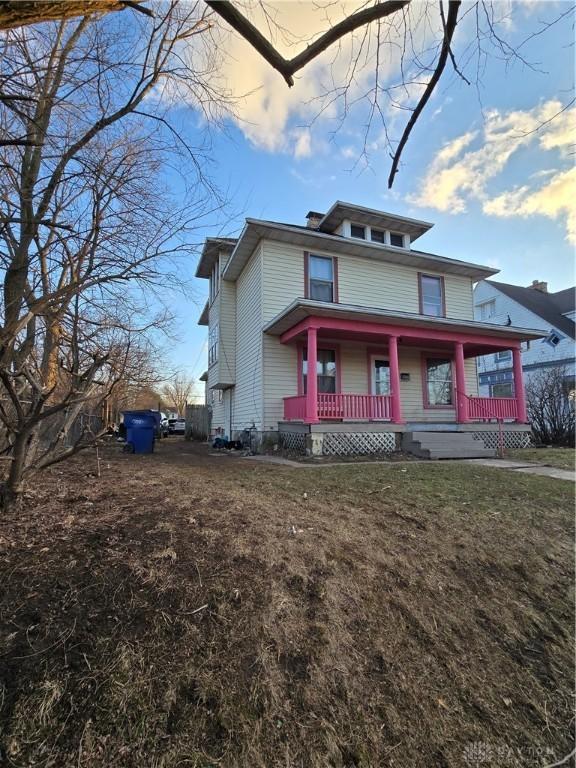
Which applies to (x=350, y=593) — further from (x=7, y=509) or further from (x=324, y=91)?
(x=324, y=91)

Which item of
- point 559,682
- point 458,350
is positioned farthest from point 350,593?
point 458,350

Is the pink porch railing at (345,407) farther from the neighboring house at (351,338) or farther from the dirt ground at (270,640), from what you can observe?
the dirt ground at (270,640)

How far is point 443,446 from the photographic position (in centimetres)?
979

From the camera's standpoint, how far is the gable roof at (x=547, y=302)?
22.3 meters

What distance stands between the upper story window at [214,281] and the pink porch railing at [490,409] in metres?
9.62

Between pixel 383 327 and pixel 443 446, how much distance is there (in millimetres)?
3321

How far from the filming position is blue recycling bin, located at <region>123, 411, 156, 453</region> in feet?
35.4

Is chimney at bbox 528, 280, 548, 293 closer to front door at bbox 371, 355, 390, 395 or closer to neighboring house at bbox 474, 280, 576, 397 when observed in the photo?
→ neighboring house at bbox 474, 280, 576, 397

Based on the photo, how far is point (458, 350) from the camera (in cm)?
1155

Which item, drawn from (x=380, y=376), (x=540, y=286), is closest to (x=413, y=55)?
(x=380, y=376)

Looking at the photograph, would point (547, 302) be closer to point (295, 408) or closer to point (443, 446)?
point (443, 446)

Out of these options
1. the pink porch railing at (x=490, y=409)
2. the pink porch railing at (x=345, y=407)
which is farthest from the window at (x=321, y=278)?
the pink porch railing at (x=490, y=409)

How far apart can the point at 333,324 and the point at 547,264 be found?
523cm

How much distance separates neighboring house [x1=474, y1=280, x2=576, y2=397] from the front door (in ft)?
41.7
